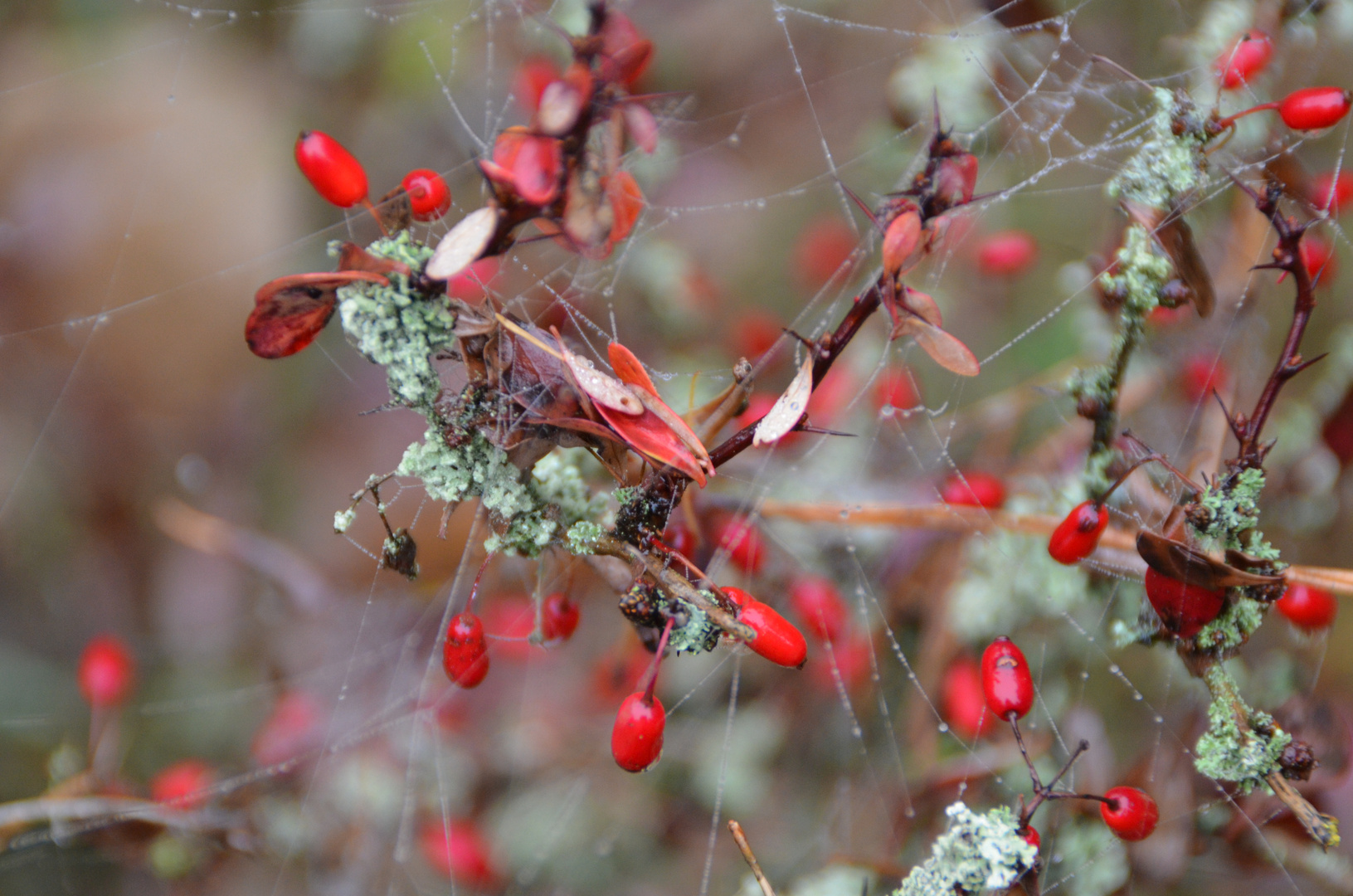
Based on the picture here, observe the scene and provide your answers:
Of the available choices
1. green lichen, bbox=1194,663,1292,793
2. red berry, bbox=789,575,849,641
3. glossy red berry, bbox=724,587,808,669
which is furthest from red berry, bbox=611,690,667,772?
red berry, bbox=789,575,849,641

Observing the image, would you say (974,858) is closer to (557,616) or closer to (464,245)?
(557,616)

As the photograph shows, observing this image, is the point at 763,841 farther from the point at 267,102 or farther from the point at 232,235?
the point at 267,102

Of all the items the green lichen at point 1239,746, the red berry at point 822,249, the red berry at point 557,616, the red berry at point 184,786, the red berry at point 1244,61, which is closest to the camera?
the green lichen at point 1239,746

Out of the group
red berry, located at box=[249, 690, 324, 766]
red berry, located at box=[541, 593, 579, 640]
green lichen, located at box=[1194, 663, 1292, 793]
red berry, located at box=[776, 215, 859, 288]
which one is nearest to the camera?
green lichen, located at box=[1194, 663, 1292, 793]

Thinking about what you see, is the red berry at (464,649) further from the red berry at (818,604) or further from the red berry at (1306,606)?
the red berry at (1306,606)

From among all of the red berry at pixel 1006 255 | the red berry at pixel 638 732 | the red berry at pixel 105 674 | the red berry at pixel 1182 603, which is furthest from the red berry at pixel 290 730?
the red berry at pixel 1006 255

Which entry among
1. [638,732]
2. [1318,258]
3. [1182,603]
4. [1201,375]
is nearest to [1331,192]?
[1318,258]

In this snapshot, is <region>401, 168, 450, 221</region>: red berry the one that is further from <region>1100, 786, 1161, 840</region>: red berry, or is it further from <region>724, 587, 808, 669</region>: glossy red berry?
<region>1100, 786, 1161, 840</region>: red berry
